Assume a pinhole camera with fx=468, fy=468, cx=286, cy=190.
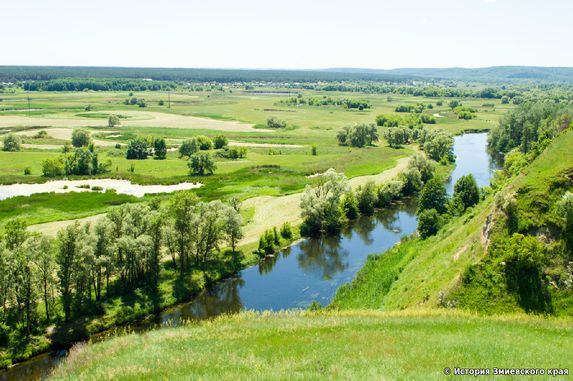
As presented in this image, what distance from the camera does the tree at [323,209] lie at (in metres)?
70.2

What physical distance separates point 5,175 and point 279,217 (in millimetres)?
65558

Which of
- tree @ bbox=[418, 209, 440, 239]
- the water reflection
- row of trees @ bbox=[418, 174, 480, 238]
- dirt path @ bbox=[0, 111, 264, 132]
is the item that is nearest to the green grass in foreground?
the water reflection

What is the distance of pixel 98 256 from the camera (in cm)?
4475

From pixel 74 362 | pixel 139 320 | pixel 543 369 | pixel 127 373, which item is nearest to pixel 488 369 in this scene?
pixel 543 369

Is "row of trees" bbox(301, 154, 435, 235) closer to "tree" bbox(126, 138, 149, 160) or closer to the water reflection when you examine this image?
the water reflection

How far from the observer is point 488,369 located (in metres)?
22.2

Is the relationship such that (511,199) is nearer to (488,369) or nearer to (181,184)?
(488,369)

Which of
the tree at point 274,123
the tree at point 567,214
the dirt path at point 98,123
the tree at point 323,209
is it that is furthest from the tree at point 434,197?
the tree at point 274,123

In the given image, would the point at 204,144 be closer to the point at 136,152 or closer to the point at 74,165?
the point at 136,152

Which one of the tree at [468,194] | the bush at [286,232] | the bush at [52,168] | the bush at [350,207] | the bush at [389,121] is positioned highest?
the bush at [389,121]

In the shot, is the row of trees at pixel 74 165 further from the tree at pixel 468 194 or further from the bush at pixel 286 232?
the tree at pixel 468 194

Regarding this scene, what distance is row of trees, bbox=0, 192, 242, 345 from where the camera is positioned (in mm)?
40094

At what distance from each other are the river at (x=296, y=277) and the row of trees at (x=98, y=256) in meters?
4.52

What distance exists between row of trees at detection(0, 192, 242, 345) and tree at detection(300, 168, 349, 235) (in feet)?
50.4
